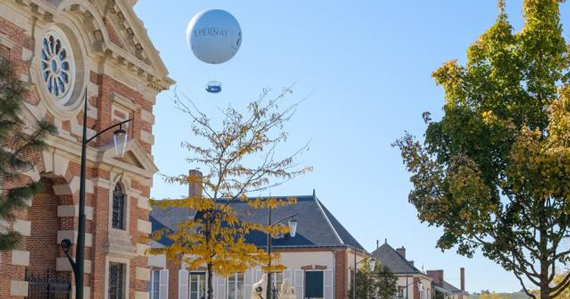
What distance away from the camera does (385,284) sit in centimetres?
6719

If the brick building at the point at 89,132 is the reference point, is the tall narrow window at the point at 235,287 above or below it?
below

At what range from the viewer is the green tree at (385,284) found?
66688 millimetres

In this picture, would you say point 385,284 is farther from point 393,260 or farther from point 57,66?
point 57,66

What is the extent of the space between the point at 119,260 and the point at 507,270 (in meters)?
10.4

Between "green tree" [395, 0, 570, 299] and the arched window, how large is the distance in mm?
8315

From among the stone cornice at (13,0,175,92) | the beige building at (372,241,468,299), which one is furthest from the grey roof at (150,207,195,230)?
the stone cornice at (13,0,175,92)

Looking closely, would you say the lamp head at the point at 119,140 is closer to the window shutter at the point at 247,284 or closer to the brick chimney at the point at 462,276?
the window shutter at the point at 247,284

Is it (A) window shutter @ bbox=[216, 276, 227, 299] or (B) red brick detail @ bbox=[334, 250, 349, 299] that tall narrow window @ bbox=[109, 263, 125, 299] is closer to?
(B) red brick detail @ bbox=[334, 250, 349, 299]

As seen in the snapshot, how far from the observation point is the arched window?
91.8 ft

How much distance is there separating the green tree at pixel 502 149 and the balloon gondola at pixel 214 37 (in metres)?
4.80

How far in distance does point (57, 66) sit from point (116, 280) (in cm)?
619

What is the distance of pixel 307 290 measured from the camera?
2594 inches

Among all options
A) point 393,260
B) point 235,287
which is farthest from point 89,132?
point 393,260

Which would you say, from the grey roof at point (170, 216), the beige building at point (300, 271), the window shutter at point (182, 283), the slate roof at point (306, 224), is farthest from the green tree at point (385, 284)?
the grey roof at point (170, 216)
